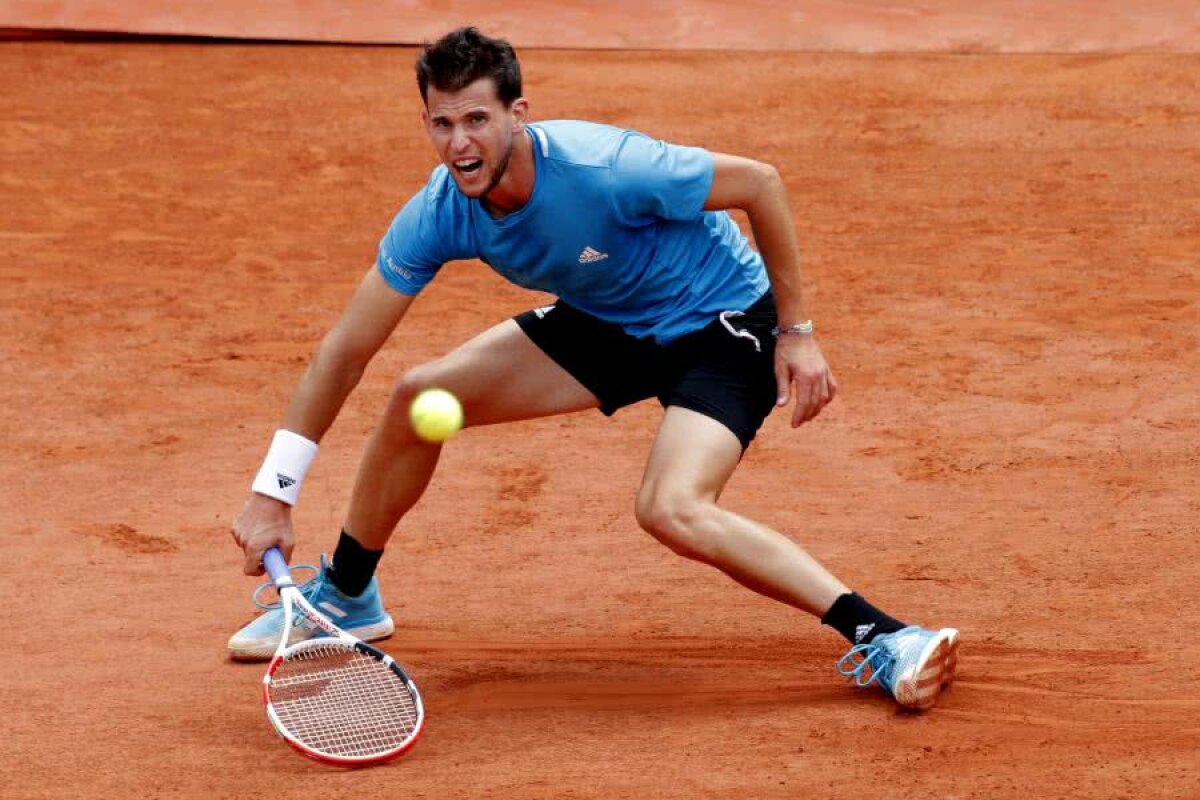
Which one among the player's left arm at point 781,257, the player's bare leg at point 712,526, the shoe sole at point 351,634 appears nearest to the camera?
the player's bare leg at point 712,526

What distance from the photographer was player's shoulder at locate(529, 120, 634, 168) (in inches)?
188

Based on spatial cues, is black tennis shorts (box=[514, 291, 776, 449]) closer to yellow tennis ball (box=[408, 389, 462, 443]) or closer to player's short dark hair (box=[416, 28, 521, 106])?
yellow tennis ball (box=[408, 389, 462, 443])

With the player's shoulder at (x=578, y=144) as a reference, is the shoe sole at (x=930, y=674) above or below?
below

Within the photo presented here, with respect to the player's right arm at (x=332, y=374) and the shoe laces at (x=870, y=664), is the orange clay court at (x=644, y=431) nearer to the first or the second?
the shoe laces at (x=870, y=664)

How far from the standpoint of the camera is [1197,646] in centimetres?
511

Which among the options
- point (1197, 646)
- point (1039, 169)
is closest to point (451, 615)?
point (1197, 646)

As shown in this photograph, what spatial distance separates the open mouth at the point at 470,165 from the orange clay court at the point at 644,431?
1400 millimetres

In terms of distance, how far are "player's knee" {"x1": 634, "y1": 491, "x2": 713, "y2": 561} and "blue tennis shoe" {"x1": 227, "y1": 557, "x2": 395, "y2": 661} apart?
3.42 feet

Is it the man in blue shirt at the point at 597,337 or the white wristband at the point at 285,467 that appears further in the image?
the white wristband at the point at 285,467

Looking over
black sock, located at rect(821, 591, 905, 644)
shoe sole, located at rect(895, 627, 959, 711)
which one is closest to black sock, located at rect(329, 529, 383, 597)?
black sock, located at rect(821, 591, 905, 644)

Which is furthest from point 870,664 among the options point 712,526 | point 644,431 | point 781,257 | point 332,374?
point 644,431

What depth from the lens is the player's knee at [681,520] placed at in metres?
4.73

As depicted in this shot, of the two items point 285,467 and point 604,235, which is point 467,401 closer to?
point 285,467

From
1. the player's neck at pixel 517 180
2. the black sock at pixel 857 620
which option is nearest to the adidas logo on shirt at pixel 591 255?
the player's neck at pixel 517 180
